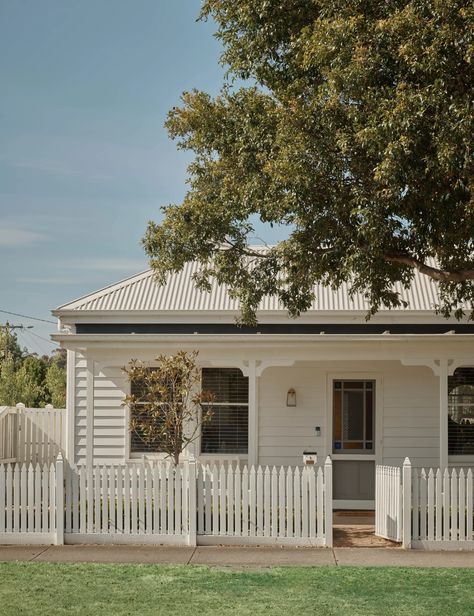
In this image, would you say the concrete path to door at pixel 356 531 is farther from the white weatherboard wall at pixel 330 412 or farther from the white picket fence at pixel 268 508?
the white weatherboard wall at pixel 330 412

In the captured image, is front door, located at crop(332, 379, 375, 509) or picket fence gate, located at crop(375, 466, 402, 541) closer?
picket fence gate, located at crop(375, 466, 402, 541)

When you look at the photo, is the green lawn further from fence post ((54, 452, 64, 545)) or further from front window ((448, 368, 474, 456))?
front window ((448, 368, 474, 456))

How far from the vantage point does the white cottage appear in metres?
18.7

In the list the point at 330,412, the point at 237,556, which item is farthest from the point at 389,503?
the point at 330,412

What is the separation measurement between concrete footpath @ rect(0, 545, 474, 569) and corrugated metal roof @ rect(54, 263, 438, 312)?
6711mm

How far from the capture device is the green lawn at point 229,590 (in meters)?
10.0

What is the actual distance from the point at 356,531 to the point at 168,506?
3.41m

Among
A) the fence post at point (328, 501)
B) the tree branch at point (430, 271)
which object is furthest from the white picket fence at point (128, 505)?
the tree branch at point (430, 271)

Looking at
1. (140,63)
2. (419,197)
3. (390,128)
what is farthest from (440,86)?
(140,63)

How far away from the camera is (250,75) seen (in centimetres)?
1422

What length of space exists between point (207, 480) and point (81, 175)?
13580 millimetres

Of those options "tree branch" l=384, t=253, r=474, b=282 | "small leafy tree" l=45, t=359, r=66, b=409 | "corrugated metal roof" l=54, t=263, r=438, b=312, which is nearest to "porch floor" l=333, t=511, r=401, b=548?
"tree branch" l=384, t=253, r=474, b=282

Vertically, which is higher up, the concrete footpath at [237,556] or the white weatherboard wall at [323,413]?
the white weatherboard wall at [323,413]

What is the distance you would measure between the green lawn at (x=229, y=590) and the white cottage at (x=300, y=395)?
634 cm
